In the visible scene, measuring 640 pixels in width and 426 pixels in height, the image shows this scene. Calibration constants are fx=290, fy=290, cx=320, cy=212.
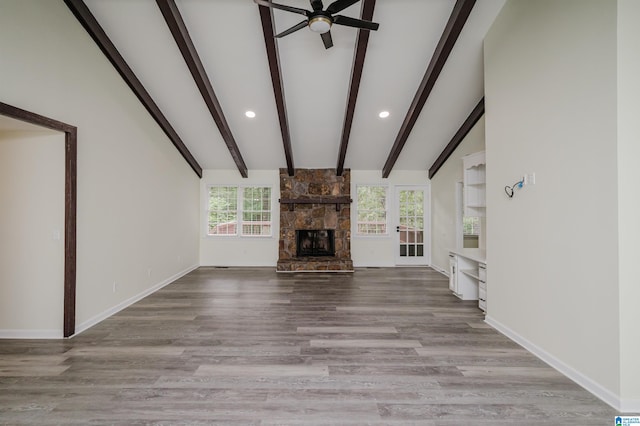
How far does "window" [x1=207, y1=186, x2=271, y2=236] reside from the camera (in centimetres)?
741

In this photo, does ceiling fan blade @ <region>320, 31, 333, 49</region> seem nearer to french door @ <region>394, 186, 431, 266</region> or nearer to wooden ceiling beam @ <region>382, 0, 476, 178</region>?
wooden ceiling beam @ <region>382, 0, 476, 178</region>

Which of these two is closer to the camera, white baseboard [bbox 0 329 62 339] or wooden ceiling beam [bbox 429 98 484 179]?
white baseboard [bbox 0 329 62 339]

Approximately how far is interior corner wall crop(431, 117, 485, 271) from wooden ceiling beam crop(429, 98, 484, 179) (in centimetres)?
7

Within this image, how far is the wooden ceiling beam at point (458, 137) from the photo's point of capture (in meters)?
4.98

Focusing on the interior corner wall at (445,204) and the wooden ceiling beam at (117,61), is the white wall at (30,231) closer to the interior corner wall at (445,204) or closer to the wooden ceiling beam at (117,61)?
the wooden ceiling beam at (117,61)

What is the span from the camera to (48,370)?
256cm

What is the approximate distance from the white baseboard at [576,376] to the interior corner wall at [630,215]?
0.03 meters

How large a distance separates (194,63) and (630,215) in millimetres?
4760

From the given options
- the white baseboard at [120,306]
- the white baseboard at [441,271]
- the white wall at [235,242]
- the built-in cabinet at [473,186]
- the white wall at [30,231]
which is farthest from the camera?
the white wall at [235,242]

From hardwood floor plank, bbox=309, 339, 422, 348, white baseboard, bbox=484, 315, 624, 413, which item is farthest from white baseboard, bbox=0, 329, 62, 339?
white baseboard, bbox=484, 315, 624, 413

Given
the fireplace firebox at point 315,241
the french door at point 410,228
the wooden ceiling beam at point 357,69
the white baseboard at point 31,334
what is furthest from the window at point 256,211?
the white baseboard at point 31,334

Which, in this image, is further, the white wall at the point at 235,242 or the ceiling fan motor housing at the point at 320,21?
the white wall at the point at 235,242

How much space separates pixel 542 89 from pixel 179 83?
15.3ft

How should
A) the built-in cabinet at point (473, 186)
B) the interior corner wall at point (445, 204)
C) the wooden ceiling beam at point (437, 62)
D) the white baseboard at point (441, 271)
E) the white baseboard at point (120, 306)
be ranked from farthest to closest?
1. the white baseboard at point (441, 271)
2. the interior corner wall at point (445, 204)
3. the built-in cabinet at point (473, 186)
4. the white baseboard at point (120, 306)
5. the wooden ceiling beam at point (437, 62)
